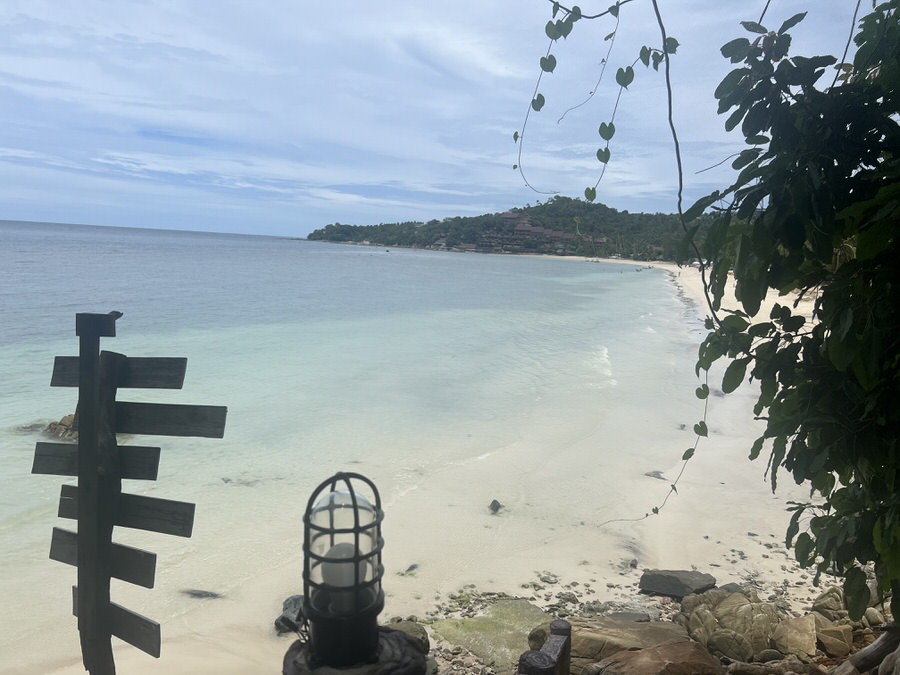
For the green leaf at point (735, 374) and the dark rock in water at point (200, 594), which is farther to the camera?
the dark rock in water at point (200, 594)

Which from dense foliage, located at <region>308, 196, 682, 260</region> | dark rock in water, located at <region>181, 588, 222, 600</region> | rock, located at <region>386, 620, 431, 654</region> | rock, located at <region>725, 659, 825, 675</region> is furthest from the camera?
dense foliage, located at <region>308, 196, 682, 260</region>

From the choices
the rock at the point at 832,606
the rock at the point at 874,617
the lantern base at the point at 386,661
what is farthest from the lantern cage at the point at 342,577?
the rock at the point at 832,606

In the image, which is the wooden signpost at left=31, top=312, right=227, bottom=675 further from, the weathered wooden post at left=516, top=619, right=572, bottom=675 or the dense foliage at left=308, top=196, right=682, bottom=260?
the dense foliage at left=308, top=196, right=682, bottom=260

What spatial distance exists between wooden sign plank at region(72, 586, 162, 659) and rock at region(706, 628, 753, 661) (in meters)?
3.19

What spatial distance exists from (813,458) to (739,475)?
709 centimetres

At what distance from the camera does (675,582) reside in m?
5.38

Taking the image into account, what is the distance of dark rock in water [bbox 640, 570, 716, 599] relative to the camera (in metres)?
5.28

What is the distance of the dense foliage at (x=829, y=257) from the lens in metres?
1.61

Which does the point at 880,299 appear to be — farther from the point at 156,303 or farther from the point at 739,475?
the point at 156,303

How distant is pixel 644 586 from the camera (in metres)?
5.43

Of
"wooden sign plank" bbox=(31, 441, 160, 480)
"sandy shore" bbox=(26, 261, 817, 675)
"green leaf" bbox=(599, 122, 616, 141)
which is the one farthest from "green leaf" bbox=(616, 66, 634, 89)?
"sandy shore" bbox=(26, 261, 817, 675)

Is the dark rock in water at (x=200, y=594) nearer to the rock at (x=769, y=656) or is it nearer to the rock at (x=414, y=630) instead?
the rock at (x=414, y=630)

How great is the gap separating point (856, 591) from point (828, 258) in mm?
1160

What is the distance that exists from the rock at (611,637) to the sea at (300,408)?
7.81 feet
